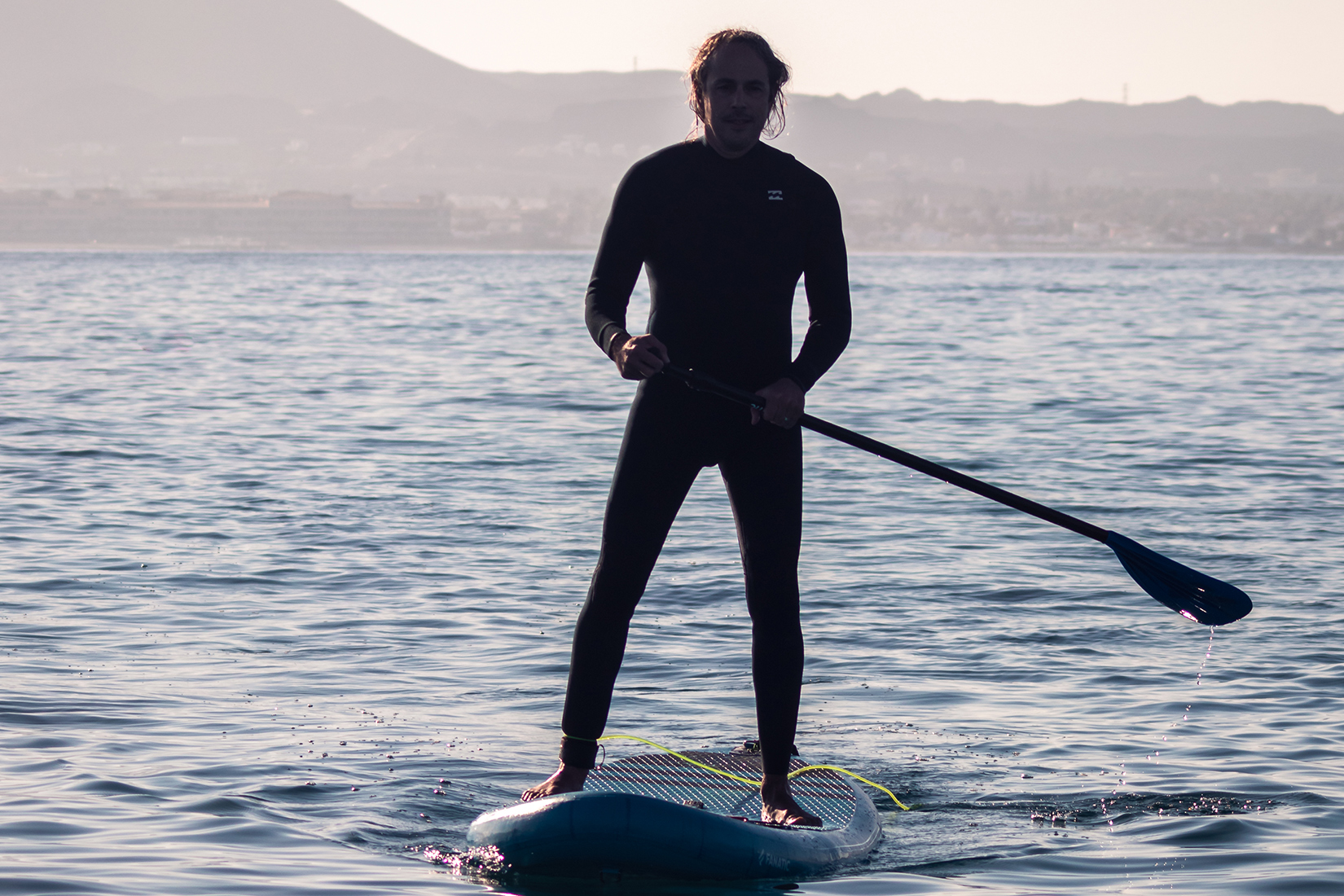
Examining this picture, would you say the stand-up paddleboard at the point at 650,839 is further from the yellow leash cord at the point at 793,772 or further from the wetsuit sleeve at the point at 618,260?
the wetsuit sleeve at the point at 618,260

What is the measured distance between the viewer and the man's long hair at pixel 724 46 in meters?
4.24

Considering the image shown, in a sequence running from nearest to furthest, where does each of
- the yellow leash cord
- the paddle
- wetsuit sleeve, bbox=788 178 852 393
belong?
wetsuit sleeve, bbox=788 178 852 393, the paddle, the yellow leash cord

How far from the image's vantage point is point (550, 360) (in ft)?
102

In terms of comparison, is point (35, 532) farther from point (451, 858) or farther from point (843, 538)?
point (451, 858)

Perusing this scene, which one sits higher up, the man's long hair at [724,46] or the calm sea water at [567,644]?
the man's long hair at [724,46]

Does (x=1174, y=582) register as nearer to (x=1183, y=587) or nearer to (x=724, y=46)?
(x=1183, y=587)

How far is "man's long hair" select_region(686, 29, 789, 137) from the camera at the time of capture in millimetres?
4242

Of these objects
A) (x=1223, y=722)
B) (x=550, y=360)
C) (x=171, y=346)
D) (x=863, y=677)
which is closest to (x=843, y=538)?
(x=863, y=677)

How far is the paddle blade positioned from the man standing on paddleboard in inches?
51.4

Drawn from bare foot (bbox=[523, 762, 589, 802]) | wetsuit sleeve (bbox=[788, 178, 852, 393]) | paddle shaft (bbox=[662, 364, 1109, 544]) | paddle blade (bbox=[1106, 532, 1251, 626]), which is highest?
wetsuit sleeve (bbox=[788, 178, 852, 393])

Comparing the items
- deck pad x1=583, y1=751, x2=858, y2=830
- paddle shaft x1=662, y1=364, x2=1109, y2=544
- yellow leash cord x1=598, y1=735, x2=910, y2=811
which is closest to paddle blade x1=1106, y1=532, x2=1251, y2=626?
paddle shaft x1=662, y1=364, x2=1109, y2=544

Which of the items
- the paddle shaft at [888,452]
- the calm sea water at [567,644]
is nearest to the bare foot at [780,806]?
the calm sea water at [567,644]

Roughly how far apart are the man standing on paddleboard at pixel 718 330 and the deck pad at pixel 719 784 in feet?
1.52

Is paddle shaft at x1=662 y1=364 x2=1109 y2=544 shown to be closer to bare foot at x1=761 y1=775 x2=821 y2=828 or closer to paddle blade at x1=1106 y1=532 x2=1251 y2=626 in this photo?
paddle blade at x1=1106 y1=532 x2=1251 y2=626
